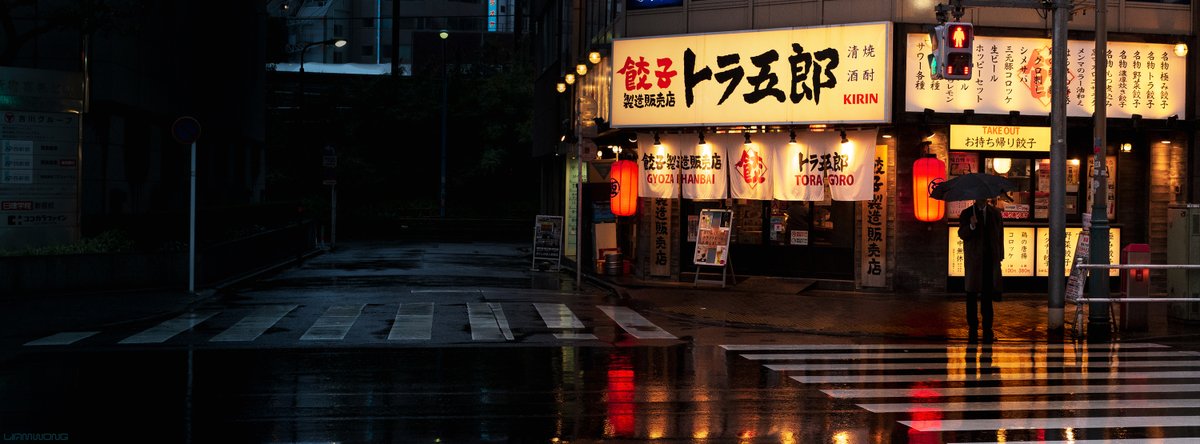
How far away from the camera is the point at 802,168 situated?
23.0 metres

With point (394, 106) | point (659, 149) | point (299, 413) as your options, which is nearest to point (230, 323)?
point (299, 413)

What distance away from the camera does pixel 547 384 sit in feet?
36.5

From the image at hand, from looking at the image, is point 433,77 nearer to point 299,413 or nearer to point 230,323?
point 230,323

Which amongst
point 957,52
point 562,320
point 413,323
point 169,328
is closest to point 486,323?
point 413,323

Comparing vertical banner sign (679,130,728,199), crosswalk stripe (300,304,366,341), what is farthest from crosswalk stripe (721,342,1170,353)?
vertical banner sign (679,130,728,199)

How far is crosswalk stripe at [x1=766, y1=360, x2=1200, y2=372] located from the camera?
12578 millimetres

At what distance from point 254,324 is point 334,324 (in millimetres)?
1183

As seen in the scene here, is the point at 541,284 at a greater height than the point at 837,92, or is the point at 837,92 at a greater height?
the point at 837,92

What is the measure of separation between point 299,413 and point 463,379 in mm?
2270

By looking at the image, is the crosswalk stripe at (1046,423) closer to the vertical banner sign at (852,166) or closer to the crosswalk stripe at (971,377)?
the crosswalk stripe at (971,377)

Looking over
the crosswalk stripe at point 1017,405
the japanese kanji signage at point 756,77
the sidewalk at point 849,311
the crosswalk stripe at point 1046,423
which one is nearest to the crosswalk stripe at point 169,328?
the sidewalk at point 849,311

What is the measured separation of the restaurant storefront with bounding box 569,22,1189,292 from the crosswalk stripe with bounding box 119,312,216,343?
10740mm

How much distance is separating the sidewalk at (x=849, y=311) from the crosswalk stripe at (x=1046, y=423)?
6.23 meters

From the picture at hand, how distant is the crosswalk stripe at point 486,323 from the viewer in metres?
15.1
